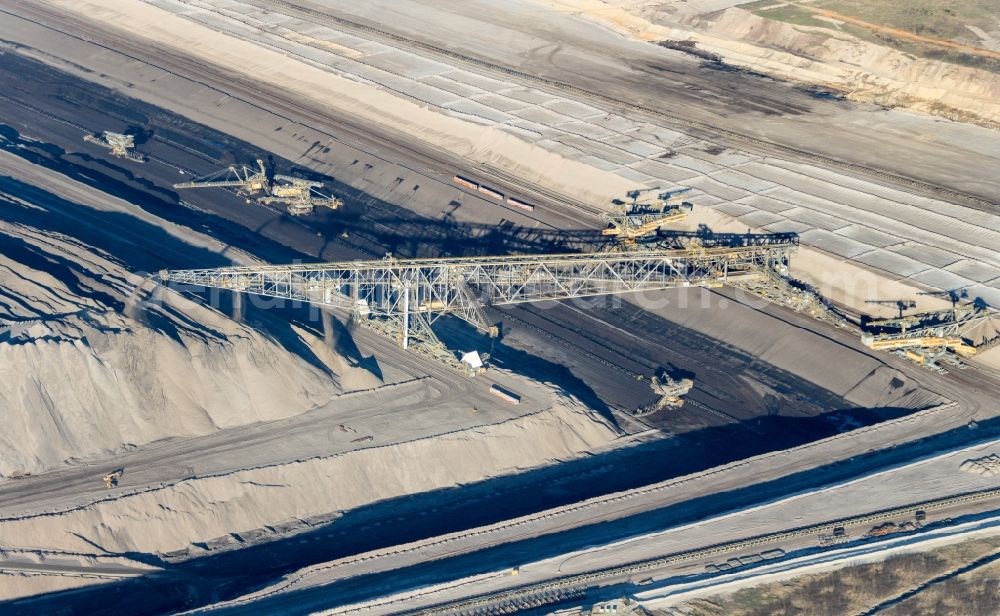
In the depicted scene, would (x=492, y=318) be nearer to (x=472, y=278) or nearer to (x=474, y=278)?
(x=474, y=278)

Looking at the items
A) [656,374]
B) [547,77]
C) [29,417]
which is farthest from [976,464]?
[547,77]

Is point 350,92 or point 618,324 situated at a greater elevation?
point 350,92

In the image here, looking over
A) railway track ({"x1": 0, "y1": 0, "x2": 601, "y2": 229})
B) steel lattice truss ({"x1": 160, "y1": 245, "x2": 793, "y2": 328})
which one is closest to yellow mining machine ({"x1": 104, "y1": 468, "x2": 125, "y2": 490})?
steel lattice truss ({"x1": 160, "y1": 245, "x2": 793, "y2": 328})

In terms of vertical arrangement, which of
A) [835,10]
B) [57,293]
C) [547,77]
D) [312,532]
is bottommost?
[312,532]

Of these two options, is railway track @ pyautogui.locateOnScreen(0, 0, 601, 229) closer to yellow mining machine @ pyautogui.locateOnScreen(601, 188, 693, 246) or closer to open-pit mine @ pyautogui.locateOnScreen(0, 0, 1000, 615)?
open-pit mine @ pyautogui.locateOnScreen(0, 0, 1000, 615)

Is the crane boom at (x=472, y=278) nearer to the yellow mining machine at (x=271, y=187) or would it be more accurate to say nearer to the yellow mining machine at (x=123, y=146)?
the yellow mining machine at (x=271, y=187)

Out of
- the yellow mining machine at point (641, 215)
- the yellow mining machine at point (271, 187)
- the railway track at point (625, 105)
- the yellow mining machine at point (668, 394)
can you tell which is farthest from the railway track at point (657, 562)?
the yellow mining machine at point (271, 187)

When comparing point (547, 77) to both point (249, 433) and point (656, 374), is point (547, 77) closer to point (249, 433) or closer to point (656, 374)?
point (656, 374)
